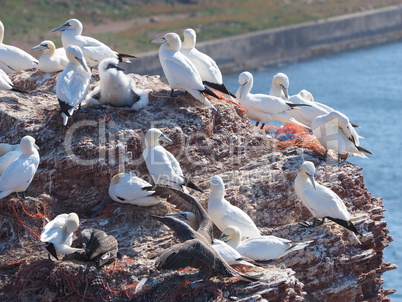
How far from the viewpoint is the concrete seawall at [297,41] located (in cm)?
4408

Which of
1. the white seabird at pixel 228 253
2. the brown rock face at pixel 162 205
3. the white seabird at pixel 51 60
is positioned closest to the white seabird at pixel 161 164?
the brown rock face at pixel 162 205

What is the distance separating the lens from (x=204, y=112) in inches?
548

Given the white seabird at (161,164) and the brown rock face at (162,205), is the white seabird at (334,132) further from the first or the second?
the white seabird at (161,164)

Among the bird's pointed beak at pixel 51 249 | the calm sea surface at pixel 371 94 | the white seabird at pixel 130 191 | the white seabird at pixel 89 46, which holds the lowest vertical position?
the calm sea surface at pixel 371 94

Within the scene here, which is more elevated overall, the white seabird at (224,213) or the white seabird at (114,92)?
the white seabird at (114,92)

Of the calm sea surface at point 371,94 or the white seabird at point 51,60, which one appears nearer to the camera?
the white seabird at point 51,60

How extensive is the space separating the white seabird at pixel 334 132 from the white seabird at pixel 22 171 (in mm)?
4701

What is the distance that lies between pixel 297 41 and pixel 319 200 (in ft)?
123

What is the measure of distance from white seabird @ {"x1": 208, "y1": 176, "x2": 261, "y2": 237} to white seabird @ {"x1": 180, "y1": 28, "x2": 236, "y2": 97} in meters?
2.50

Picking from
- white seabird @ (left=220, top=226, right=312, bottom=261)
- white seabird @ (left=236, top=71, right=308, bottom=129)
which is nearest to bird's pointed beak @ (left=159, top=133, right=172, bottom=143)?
white seabird @ (left=220, top=226, right=312, bottom=261)

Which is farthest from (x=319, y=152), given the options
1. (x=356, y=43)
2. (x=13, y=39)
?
(x=356, y=43)

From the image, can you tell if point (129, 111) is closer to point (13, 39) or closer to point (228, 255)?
point (228, 255)

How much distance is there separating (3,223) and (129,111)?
2822 mm

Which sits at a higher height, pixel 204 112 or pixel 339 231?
pixel 204 112
